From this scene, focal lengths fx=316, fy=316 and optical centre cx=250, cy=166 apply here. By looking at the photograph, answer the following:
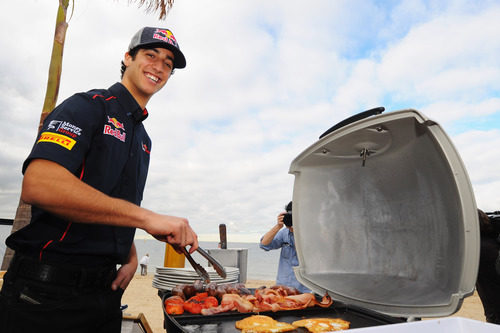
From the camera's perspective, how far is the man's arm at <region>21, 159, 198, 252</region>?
1.26 m

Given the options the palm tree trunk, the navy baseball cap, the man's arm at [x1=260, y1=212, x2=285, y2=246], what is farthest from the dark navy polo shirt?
the palm tree trunk

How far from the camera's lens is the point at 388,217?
193 cm

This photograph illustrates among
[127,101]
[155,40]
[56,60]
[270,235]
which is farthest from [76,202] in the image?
[56,60]

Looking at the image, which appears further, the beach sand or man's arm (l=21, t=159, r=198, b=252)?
the beach sand

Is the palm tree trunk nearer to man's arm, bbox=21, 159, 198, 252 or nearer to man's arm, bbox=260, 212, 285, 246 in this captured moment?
man's arm, bbox=260, 212, 285, 246

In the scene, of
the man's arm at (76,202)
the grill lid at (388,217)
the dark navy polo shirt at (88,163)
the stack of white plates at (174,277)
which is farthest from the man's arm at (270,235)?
the man's arm at (76,202)

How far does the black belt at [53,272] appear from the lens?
1481 mm

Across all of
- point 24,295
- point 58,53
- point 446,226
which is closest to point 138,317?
point 24,295

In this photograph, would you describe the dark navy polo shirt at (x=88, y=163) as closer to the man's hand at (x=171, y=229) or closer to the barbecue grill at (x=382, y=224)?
the man's hand at (x=171, y=229)

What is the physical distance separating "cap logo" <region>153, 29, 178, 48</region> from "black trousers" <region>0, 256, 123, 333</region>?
1522 millimetres

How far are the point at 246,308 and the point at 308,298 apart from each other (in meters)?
0.45

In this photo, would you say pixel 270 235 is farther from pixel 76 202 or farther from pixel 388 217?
pixel 76 202

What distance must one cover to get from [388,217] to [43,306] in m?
1.89

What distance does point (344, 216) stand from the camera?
2154 millimetres
